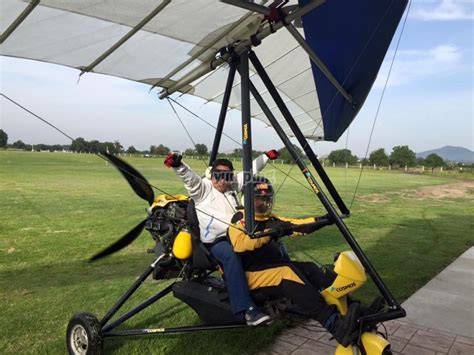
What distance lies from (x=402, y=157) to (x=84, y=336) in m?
74.6

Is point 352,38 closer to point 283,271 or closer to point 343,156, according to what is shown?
point 283,271

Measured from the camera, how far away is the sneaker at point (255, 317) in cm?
316

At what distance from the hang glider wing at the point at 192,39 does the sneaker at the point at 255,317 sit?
2.33 m

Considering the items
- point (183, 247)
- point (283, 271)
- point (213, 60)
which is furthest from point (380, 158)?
point (283, 271)

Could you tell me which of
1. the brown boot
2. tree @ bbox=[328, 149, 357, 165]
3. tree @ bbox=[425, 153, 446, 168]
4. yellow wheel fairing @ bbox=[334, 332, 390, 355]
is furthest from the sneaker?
tree @ bbox=[425, 153, 446, 168]

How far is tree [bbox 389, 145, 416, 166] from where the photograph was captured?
70.1 m

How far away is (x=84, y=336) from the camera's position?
3785 millimetres

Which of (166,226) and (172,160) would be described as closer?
(172,160)

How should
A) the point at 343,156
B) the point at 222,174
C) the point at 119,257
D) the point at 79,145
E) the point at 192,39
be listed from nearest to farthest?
1. the point at 79,145
2. the point at 192,39
3. the point at 222,174
4. the point at 343,156
5. the point at 119,257

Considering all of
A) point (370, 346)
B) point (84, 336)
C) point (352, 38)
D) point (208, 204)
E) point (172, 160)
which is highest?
point (352, 38)

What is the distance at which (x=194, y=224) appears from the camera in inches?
149

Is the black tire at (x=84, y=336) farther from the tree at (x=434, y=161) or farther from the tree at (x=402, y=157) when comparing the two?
the tree at (x=434, y=161)

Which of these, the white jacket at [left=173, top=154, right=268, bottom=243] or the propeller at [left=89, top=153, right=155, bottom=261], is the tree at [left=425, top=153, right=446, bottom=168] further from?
the propeller at [left=89, top=153, right=155, bottom=261]

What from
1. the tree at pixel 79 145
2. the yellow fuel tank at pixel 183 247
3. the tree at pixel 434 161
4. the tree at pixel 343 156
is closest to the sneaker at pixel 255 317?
the yellow fuel tank at pixel 183 247
